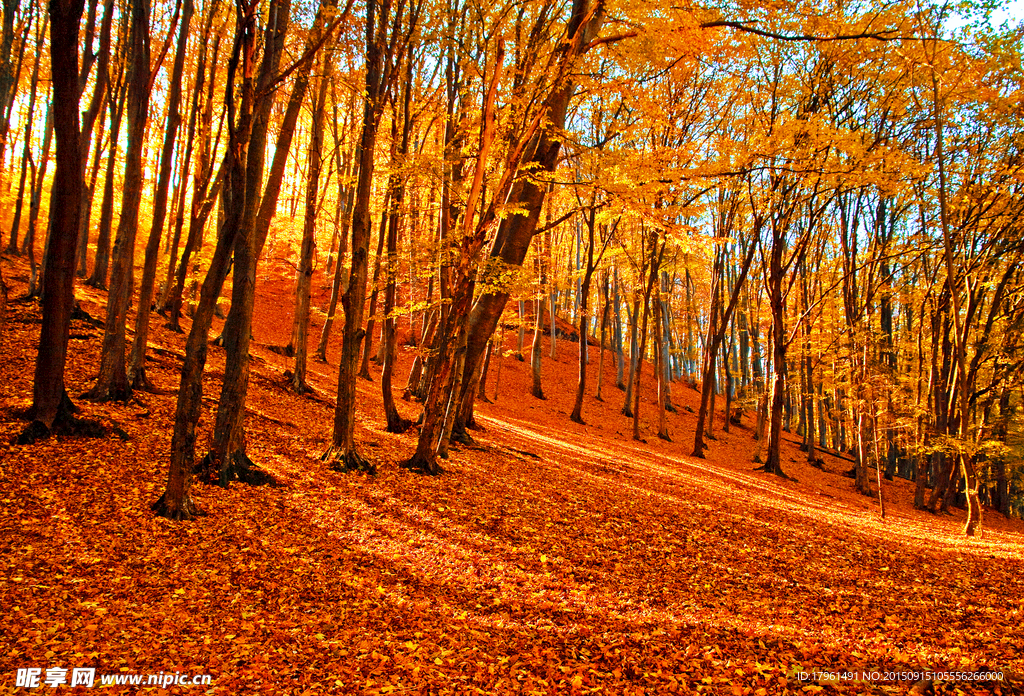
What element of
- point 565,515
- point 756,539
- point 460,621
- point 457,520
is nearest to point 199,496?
point 457,520

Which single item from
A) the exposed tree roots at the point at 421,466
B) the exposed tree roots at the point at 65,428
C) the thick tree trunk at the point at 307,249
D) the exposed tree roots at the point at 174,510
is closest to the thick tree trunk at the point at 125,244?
the exposed tree roots at the point at 65,428

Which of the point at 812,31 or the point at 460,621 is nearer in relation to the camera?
the point at 460,621

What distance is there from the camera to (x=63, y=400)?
598 centimetres

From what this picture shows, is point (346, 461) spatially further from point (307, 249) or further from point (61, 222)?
point (307, 249)

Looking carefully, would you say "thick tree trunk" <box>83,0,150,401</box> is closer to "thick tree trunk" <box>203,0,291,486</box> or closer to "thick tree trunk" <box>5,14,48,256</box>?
"thick tree trunk" <box>203,0,291,486</box>

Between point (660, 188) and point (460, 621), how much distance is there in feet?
23.7

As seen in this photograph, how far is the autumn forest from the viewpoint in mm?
3660

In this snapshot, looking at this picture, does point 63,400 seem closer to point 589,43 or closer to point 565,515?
point 565,515

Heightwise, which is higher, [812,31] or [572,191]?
[812,31]

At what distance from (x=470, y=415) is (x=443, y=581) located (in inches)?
264

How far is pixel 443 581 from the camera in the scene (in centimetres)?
475

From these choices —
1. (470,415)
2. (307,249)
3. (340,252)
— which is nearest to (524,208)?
(470,415)

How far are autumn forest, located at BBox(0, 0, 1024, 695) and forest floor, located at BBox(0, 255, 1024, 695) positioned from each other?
36 millimetres

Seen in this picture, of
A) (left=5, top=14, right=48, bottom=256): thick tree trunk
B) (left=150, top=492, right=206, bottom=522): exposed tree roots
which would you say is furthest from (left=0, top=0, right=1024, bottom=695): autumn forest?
(left=5, top=14, right=48, bottom=256): thick tree trunk
